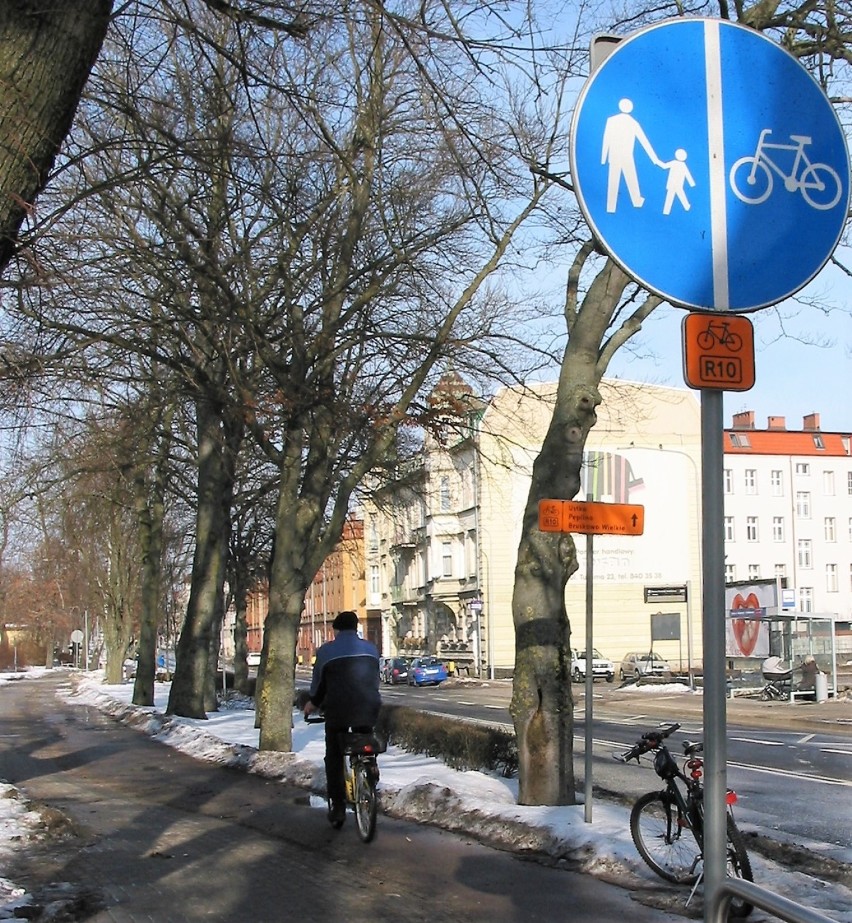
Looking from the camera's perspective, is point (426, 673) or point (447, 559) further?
point (447, 559)

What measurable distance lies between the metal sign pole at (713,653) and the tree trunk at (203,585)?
22177 millimetres

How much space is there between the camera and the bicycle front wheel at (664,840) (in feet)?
25.8

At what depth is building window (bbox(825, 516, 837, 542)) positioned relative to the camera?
79938 mm

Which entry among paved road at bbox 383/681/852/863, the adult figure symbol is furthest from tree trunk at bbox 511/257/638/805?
the adult figure symbol

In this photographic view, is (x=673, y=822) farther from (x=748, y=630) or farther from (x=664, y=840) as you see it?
(x=748, y=630)

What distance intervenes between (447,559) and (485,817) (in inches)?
2497

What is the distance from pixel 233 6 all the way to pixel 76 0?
180 centimetres

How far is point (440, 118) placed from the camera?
7.57 m

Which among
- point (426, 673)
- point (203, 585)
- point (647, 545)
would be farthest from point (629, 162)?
point (647, 545)

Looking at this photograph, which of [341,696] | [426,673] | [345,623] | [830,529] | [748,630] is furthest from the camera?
[830,529]

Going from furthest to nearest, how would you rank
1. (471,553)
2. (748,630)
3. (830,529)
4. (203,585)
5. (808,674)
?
(830,529)
(471,553)
(748,630)
(808,674)
(203,585)

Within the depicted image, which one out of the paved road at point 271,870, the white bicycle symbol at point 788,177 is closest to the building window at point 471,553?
the paved road at point 271,870

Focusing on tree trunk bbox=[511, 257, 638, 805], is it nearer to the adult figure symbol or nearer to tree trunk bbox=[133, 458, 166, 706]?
the adult figure symbol

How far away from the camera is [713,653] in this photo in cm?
291
